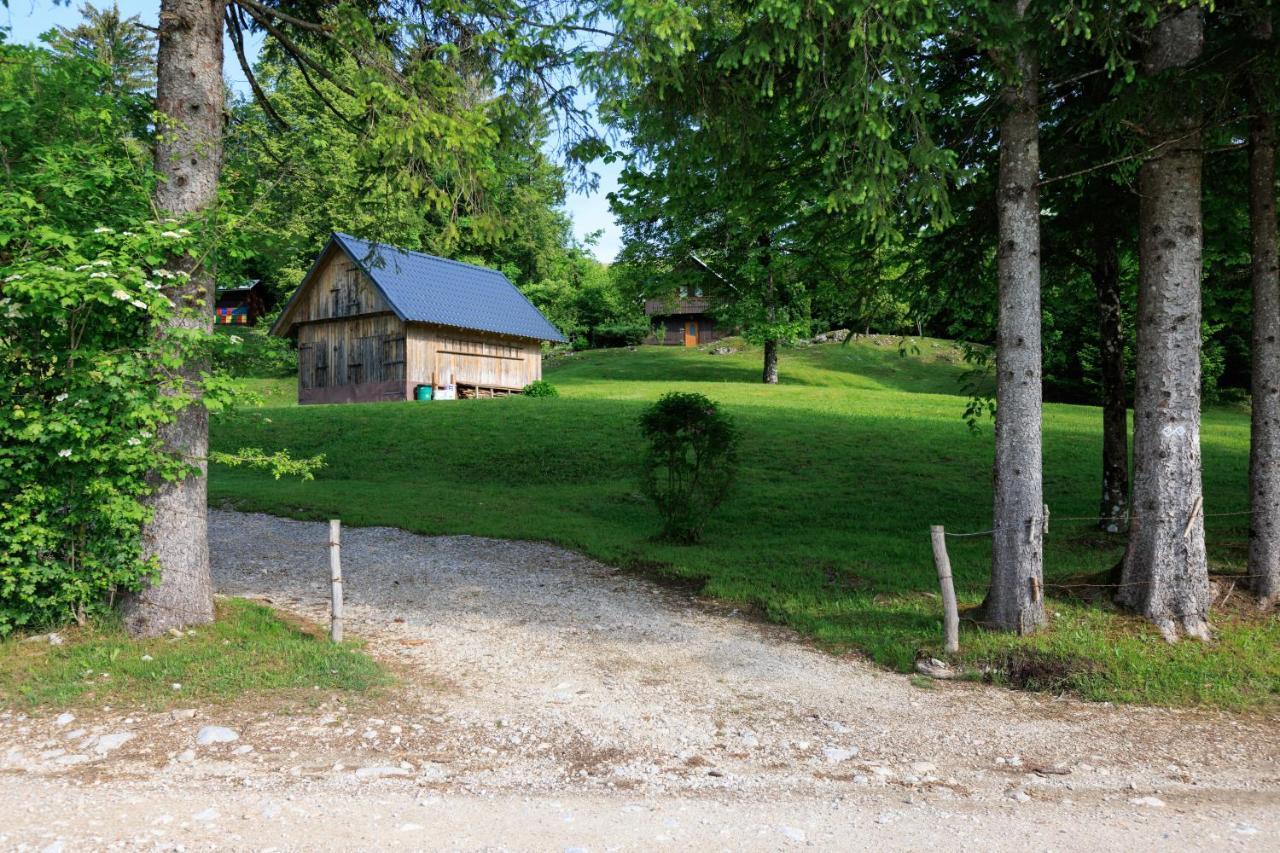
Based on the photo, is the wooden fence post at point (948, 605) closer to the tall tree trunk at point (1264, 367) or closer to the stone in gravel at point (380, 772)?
the tall tree trunk at point (1264, 367)

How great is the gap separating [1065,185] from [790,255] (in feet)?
62.4

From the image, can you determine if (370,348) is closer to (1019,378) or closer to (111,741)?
(111,741)

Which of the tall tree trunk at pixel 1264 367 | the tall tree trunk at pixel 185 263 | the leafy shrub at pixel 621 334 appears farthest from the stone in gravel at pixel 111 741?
the leafy shrub at pixel 621 334

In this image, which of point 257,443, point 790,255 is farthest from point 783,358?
point 257,443

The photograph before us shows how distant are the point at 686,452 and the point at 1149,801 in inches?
356

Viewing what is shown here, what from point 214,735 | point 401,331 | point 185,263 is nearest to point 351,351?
point 401,331

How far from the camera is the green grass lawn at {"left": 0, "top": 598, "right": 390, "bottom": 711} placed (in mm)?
6418

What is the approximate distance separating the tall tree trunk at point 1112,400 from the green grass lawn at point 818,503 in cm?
57

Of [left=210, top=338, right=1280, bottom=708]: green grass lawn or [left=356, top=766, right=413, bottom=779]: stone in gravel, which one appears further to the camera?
[left=210, top=338, right=1280, bottom=708]: green grass lawn

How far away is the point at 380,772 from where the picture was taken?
530 cm

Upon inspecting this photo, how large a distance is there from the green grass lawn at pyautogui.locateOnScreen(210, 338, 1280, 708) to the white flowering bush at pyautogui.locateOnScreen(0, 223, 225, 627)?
0.85 m

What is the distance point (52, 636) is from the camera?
7348 millimetres

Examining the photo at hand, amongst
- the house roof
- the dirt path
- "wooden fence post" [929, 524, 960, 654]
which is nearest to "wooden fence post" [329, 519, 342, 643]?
the dirt path

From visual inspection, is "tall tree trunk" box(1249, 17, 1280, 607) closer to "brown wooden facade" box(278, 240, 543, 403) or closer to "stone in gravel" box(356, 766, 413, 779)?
"stone in gravel" box(356, 766, 413, 779)
